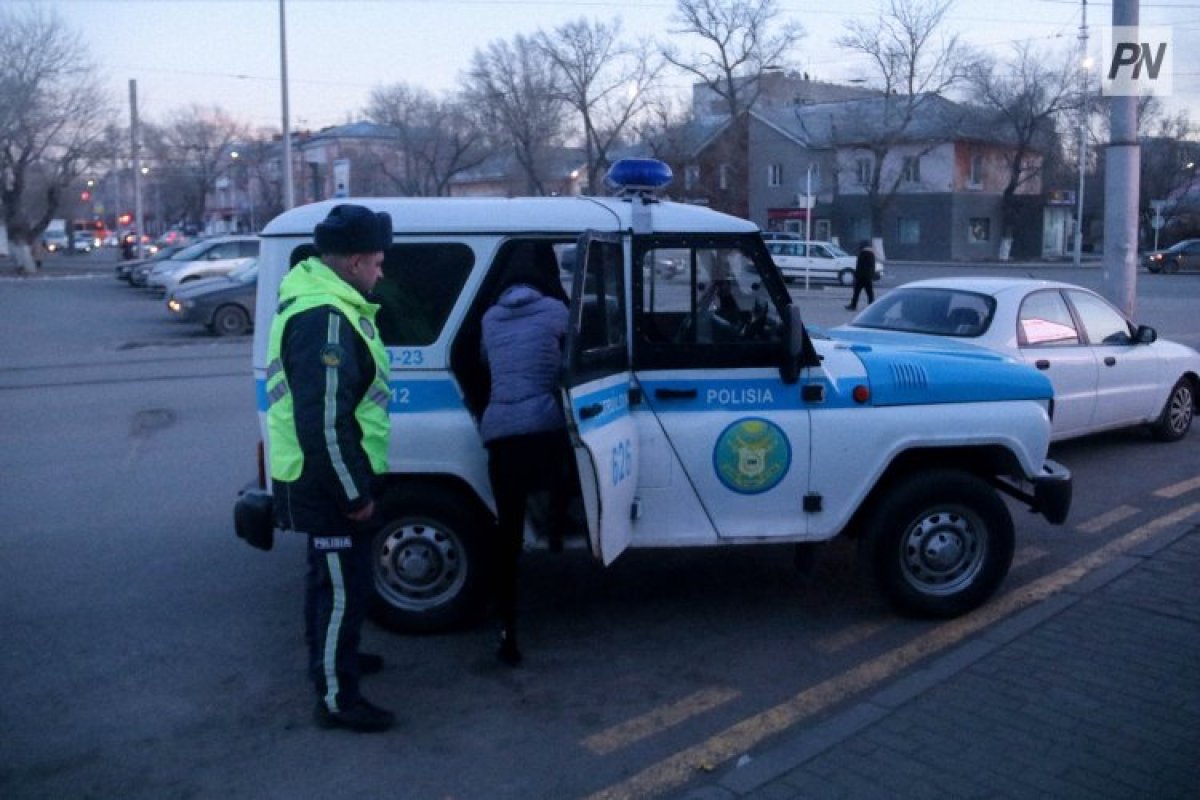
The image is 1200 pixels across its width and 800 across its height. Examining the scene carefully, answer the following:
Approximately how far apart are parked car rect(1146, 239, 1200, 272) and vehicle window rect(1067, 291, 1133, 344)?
44897mm

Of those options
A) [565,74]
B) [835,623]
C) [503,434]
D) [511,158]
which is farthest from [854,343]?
[511,158]

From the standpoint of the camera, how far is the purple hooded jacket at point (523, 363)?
17.3ft

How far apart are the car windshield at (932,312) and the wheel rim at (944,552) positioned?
355 cm

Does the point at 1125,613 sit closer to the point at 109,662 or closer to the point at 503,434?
the point at 503,434

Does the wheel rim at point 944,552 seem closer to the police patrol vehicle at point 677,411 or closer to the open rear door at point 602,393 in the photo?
the police patrol vehicle at point 677,411

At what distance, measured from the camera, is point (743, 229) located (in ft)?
19.3

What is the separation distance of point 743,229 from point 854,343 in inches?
50.3

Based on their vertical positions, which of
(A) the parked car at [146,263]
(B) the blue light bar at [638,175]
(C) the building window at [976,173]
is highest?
(C) the building window at [976,173]

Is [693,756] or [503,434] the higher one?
[503,434]

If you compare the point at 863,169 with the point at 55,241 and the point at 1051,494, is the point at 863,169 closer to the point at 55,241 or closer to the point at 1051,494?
the point at 55,241

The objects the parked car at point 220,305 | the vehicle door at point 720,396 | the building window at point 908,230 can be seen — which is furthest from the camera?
the building window at point 908,230

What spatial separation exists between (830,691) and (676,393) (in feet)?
5.10

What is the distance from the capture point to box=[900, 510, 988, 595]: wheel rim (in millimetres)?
6074

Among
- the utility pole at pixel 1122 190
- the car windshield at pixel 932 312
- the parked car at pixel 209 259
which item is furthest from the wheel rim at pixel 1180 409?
the parked car at pixel 209 259
